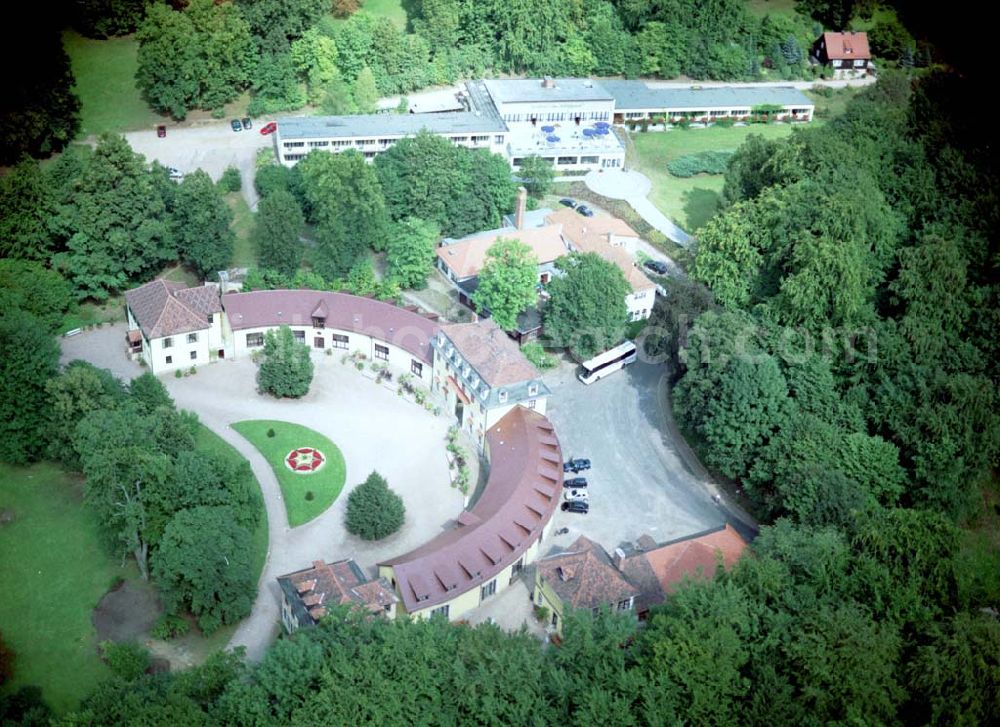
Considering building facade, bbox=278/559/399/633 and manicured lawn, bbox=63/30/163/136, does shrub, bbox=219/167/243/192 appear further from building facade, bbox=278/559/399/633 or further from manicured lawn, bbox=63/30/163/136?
building facade, bbox=278/559/399/633

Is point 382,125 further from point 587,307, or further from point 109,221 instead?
point 587,307

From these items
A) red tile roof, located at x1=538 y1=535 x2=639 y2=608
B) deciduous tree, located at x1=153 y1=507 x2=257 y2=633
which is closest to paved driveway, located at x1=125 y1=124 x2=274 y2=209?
deciduous tree, located at x1=153 y1=507 x2=257 y2=633

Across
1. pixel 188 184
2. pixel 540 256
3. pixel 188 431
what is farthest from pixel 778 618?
pixel 188 184

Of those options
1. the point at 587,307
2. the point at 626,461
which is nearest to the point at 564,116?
the point at 587,307

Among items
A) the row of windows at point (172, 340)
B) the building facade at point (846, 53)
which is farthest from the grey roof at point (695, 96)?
the row of windows at point (172, 340)

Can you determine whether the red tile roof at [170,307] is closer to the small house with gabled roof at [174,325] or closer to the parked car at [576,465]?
the small house with gabled roof at [174,325]

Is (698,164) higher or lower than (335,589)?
lower
